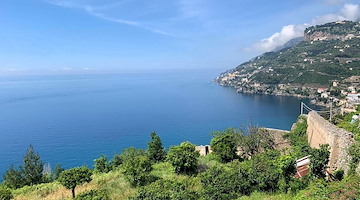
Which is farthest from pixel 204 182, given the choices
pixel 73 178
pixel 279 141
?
pixel 279 141

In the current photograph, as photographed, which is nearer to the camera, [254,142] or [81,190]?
[81,190]

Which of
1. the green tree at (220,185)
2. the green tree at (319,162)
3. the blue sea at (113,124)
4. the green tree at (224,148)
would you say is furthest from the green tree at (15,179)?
the blue sea at (113,124)

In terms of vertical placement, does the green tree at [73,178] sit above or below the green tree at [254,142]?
above

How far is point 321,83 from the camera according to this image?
6769cm

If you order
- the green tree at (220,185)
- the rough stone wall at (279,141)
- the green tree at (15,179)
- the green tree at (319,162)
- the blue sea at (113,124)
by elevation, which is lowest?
the blue sea at (113,124)

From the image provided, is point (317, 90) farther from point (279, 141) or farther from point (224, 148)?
point (224, 148)

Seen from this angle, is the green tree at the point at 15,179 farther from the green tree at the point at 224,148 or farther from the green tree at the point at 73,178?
the green tree at the point at 224,148

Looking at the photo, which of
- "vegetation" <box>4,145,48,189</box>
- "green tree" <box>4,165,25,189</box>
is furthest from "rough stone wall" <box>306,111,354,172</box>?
"green tree" <box>4,165,25,189</box>

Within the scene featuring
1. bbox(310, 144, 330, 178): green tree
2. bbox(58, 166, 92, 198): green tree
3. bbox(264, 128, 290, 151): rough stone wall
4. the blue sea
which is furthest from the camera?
the blue sea

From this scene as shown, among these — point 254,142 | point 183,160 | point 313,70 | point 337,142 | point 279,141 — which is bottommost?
point 279,141

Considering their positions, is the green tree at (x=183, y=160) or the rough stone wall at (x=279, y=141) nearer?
the green tree at (x=183, y=160)

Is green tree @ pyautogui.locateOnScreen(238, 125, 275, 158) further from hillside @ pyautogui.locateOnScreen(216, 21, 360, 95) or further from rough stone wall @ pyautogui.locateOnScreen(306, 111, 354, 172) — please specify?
hillside @ pyautogui.locateOnScreen(216, 21, 360, 95)

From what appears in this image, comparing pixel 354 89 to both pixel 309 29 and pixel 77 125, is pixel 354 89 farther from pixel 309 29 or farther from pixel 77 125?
pixel 309 29

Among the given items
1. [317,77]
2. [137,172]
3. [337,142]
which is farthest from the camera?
[317,77]
